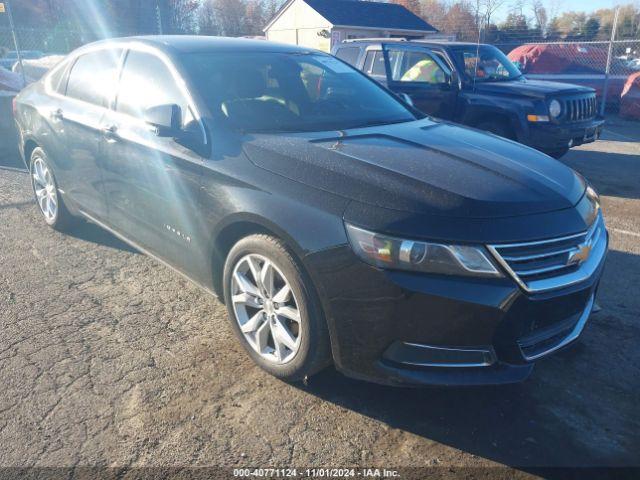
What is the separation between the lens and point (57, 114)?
4.68 m

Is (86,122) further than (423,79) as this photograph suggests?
No

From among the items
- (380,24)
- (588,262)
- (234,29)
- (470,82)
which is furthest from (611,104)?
(234,29)

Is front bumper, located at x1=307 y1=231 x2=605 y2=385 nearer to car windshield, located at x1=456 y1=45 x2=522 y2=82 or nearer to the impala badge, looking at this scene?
the impala badge

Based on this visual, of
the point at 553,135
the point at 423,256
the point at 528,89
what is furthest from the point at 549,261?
the point at 528,89

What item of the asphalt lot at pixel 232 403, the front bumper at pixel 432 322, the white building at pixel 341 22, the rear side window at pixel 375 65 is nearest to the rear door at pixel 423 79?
the rear side window at pixel 375 65

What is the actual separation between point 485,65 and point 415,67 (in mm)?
1093

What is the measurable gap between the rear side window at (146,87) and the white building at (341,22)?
85.9ft

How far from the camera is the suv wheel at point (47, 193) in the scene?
503cm

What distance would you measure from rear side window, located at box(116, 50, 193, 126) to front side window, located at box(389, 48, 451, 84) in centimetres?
532

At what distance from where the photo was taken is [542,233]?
250 centimetres

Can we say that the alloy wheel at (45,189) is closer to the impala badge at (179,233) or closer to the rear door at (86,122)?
the rear door at (86,122)

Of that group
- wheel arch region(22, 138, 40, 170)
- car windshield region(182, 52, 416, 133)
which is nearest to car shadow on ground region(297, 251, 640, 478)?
car windshield region(182, 52, 416, 133)

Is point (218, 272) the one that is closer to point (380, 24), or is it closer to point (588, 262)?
point (588, 262)

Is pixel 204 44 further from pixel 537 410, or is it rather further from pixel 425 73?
pixel 425 73
